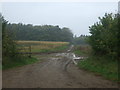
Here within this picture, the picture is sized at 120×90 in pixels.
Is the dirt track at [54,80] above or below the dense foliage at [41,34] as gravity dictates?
below

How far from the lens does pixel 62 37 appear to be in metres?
145

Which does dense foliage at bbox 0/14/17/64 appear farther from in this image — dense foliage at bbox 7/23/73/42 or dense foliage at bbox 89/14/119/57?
dense foliage at bbox 7/23/73/42

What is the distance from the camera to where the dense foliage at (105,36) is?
66.2ft

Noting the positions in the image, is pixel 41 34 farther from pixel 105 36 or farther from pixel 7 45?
pixel 105 36

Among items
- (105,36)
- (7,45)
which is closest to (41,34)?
(7,45)

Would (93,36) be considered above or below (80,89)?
above

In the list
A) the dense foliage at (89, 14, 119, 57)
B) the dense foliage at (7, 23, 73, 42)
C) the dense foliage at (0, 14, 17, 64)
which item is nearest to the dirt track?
the dense foliage at (89, 14, 119, 57)

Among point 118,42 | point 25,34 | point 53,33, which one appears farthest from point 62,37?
point 118,42

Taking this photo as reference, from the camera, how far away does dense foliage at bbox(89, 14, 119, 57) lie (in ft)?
66.2

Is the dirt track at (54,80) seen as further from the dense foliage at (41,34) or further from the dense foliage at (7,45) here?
the dense foliage at (41,34)

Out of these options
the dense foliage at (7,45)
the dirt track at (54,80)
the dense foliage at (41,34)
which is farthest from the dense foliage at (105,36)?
the dense foliage at (41,34)

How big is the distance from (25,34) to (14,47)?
100531 millimetres

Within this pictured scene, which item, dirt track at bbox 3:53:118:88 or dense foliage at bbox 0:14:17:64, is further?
dense foliage at bbox 0:14:17:64

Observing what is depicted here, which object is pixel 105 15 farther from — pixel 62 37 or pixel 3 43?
pixel 62 37
